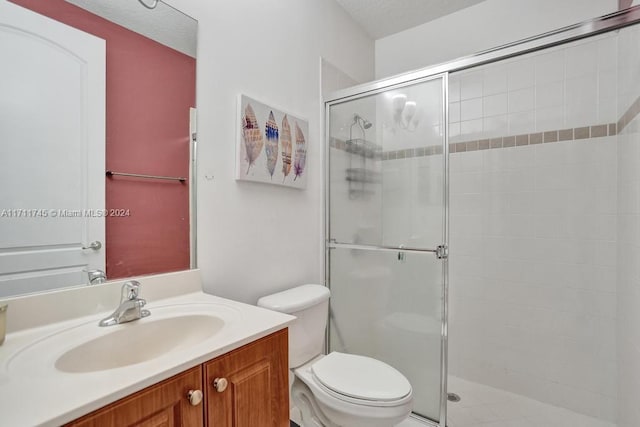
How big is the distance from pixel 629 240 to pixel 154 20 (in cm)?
225

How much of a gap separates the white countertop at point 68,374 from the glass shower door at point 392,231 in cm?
100

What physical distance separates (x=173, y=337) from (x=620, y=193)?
2234 millimetres

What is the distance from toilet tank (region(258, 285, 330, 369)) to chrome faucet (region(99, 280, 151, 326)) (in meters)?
0.55

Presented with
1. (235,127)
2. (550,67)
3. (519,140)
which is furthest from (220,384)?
(550,67)

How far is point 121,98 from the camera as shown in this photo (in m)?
1.09

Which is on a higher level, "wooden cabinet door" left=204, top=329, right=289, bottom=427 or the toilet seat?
"wooden cabinet door" left=204, top=329, right=289, bottom=427

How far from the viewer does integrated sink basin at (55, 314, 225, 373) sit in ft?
2.65

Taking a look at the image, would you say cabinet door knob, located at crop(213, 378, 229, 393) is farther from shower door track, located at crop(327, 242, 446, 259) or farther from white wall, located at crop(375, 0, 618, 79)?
white wall, located at crop(375, 0, 618, 79)

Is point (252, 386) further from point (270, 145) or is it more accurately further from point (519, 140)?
point (519, 140)

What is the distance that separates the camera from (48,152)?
924 millimetres

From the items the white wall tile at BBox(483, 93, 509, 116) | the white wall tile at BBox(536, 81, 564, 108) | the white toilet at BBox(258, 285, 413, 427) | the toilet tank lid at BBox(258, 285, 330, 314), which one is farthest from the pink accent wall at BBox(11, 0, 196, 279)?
the white wall tile at BBox(536, 81, 564, 108)

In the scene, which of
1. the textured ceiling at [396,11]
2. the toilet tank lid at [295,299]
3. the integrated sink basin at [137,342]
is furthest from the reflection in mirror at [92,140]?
the textured ceiling at [396,11]

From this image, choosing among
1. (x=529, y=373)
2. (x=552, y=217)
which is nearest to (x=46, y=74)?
(x=552, y=217)

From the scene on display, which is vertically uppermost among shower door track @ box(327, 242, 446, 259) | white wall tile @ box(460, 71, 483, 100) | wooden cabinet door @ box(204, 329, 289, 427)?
white wall tile @ box(460, 71, 483, 100)
